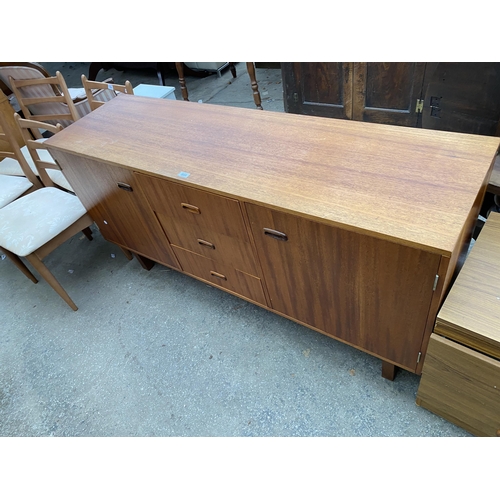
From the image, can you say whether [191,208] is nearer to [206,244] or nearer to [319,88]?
[206,244]

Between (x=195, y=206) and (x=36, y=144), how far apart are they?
3.59 feet

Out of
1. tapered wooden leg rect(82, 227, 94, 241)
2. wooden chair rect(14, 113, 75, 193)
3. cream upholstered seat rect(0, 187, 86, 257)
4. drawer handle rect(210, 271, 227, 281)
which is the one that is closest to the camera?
drawer handle rect(210, 271, 227, 281)

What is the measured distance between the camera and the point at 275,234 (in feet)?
3.29

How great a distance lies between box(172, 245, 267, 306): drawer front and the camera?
4.33 feet

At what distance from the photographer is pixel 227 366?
4.68ft

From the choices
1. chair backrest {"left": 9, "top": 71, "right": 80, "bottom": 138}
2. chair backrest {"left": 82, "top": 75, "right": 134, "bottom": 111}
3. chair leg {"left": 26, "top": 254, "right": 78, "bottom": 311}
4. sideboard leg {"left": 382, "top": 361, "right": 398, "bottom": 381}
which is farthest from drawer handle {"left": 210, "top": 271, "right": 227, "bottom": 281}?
chair backrest {"left": 9, "top": 71, "right": 80, "bottom": 138}

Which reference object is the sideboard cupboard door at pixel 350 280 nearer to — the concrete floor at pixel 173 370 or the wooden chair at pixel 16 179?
the concrete floor at pixel 173 370

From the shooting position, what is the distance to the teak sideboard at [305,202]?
83 cm

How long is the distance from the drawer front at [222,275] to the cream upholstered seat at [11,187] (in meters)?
1.09

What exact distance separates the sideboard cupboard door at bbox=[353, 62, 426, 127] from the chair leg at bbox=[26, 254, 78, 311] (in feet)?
6.27

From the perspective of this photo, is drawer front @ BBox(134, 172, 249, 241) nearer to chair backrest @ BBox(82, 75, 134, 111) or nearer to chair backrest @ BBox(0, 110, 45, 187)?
chair backrest @ BBox(82, 75, 134, 111)

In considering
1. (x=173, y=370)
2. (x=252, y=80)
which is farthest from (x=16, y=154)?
(x=252, y=80)
